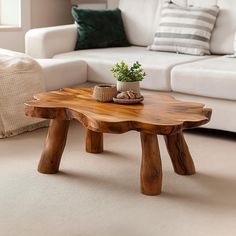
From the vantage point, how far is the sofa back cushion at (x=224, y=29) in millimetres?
3961

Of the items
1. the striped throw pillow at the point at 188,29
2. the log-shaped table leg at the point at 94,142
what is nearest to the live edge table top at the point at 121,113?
the log-shaped table leg at the point at 94,142

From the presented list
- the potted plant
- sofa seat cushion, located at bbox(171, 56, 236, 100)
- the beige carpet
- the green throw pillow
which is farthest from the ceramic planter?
the green throw pillow

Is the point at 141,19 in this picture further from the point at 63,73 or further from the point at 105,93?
the point at 105,93

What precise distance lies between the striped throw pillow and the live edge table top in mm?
1229

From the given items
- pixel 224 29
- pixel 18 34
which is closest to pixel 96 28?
pixel 224 29

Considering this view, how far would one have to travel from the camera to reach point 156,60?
367cm

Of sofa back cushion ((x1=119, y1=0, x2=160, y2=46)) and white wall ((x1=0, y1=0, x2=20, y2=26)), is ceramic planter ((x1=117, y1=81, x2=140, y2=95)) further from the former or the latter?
white wall ((x1=0, y1=0, x2=20, y2=26))

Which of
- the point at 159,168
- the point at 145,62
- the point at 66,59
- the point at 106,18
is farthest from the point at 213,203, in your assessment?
the point at 106,18

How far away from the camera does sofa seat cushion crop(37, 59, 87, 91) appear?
358cm

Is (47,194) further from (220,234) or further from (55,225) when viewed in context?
(220,234)

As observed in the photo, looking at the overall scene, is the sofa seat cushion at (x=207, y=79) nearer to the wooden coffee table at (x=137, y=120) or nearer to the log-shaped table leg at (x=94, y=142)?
the wooden coffee table at (x=137, y=120)

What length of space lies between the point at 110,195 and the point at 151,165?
23 centimetres

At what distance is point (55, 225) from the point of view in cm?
216

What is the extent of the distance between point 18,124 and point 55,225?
1.35m
